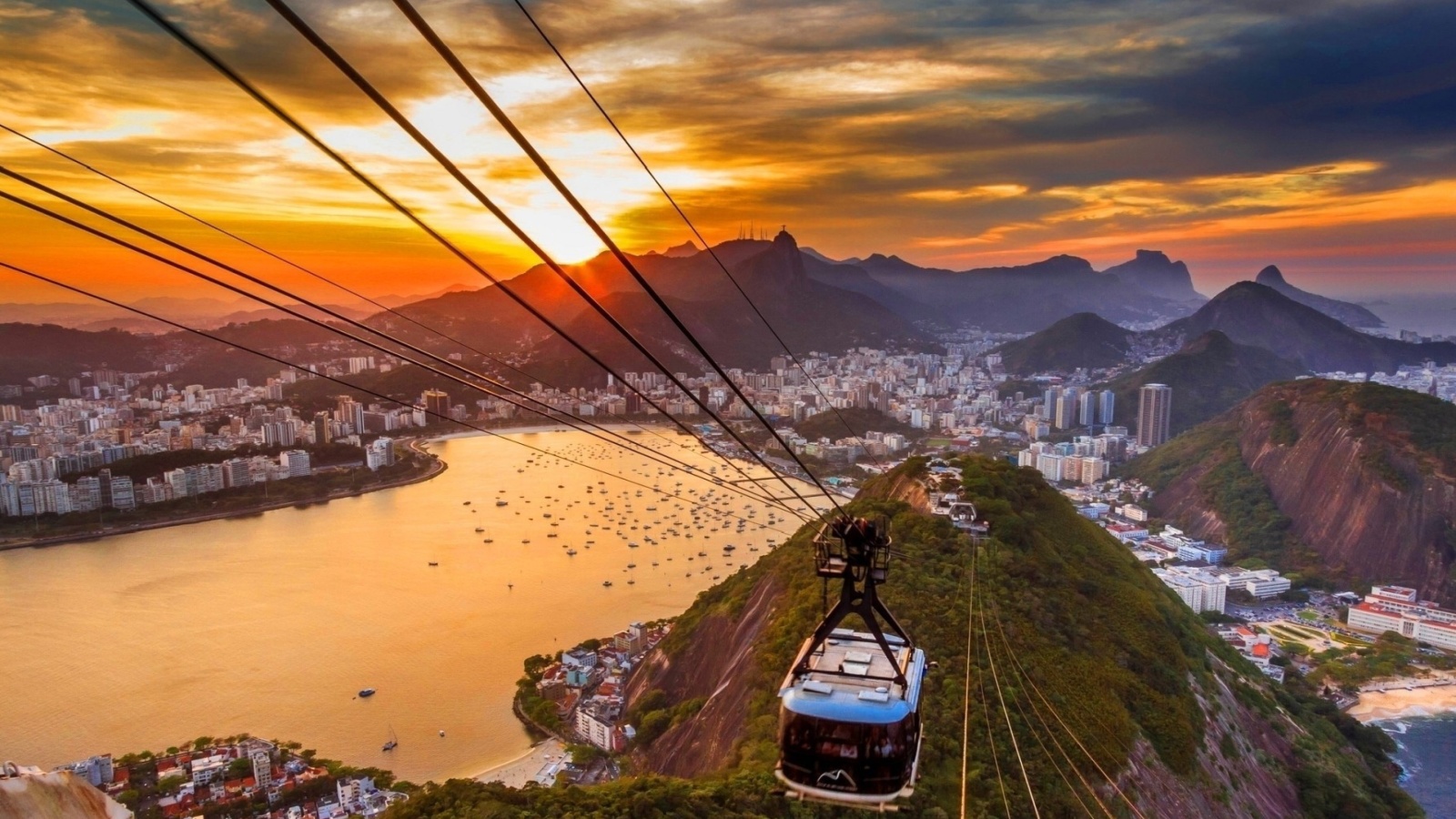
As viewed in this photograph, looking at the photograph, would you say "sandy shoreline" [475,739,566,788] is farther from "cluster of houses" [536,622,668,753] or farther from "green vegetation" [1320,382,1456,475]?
"green vegetation" [1320,382,1456,475]

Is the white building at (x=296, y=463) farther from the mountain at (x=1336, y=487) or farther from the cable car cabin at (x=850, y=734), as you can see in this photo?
the cable car cabin at (x=850, y=734)

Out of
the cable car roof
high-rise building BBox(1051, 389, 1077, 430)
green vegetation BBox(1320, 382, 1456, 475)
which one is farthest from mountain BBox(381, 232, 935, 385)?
the cable car roof

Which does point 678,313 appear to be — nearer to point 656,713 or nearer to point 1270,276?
point 656,713

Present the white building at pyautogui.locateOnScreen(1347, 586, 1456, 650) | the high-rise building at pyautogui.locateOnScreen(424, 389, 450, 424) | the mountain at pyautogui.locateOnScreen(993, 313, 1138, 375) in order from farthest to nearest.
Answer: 1. the mountain at pyautogui.locateOnScreen(993, 313, 1138, 375)
2. the high-rise building at pyautogui.locateOnScreen(424, 389, 450, 424)
3. the white building at pyautogui.locateOnScreen(1347, 586, 1456, 650)

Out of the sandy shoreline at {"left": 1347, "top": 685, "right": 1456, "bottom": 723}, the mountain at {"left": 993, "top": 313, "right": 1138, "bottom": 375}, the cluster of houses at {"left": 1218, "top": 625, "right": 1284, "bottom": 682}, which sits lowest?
the sandy shoreline at {"left": 1347, "top": 685, "right": 1456, "bottom": 723}

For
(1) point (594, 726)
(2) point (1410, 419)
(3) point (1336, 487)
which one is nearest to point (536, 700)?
(1) point (594, 726)

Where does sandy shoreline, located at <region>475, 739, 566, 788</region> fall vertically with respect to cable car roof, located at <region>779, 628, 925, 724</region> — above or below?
below
